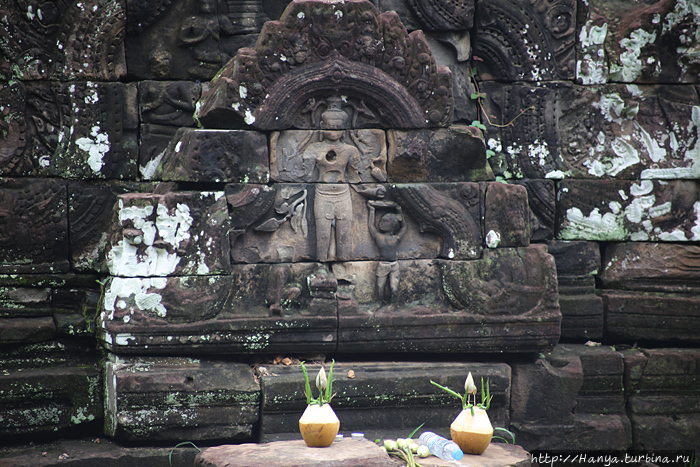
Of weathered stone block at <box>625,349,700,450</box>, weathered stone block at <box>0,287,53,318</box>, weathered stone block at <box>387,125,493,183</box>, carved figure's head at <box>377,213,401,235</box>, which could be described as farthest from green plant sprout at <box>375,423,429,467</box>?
weathered stone block at <box>0,287,53,318</box>

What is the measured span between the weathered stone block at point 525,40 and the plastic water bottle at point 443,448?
3274 millimetres

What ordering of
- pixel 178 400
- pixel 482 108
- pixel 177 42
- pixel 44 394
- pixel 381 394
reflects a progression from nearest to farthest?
pixel 178 400
pixel 381 394
pixel 44 394
pixel 177 42
pixel 482 108

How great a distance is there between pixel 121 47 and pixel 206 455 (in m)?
3.30

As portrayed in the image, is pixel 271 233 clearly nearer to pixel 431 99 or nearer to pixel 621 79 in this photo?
pixel 431 99

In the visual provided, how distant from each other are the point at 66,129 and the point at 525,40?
381 cm

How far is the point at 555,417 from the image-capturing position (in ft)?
17.4

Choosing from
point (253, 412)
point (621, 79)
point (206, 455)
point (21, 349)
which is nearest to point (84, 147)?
point (21, 349)

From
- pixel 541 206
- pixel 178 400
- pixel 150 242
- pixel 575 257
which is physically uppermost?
pixel 541 206

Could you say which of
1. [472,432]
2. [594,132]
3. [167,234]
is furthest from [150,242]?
[594,132]

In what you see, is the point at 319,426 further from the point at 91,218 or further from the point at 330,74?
the point at 91,218

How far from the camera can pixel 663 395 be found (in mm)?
5680

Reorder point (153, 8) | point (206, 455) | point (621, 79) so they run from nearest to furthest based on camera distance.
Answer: point (206, 455) < point (153, 8) < point (621, 79)

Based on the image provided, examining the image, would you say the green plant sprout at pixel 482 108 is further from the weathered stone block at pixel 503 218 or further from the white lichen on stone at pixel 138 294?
the white lichen on stone at pixel 138 294

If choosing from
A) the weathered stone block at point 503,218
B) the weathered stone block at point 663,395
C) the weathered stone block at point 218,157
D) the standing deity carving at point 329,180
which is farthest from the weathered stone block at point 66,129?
the weathered stone block at point 663,395
